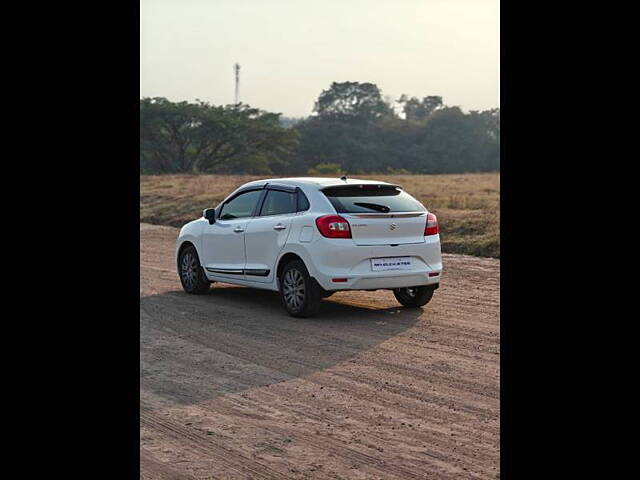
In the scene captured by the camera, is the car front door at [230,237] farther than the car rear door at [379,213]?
Yes

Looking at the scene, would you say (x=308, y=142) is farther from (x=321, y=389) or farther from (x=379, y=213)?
(x=321, y=389)

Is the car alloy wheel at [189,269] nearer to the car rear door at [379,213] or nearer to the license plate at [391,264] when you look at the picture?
the car rear door at [379,213]

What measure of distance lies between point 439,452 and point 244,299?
285 inches

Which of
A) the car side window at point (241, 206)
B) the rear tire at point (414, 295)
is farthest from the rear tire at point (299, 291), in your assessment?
the car side window at point (241, 206)

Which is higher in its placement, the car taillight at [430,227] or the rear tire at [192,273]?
the car taillight at [430,227]

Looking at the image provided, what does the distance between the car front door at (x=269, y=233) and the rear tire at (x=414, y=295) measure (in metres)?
1.64

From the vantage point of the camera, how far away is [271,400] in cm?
690

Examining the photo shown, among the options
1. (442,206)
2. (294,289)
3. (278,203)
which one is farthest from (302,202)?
(442,206)

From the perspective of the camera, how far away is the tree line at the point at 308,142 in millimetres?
59938

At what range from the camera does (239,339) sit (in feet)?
31.1

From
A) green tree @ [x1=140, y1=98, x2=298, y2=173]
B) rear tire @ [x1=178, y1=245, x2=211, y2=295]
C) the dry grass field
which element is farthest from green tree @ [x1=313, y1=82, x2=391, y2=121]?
rear tire @ [x1=178, y1=245, x2=211, y2=295]

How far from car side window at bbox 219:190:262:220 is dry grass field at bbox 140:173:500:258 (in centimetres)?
651
